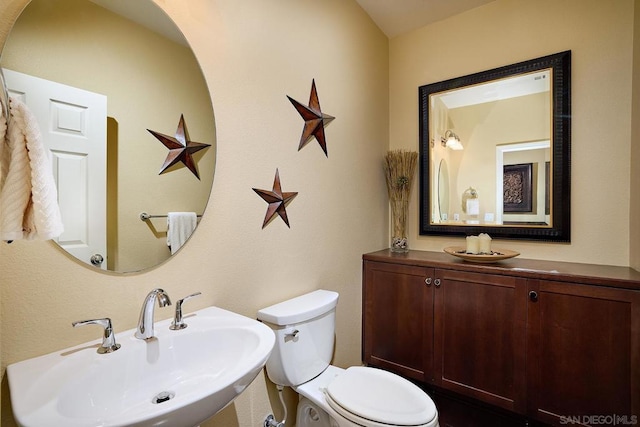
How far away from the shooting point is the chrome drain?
0.87 metres

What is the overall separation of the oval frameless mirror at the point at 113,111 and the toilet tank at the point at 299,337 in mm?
572

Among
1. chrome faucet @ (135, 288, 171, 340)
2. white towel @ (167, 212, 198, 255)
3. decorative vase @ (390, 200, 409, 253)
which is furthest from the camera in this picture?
decorative vase @ (390, 200, 409, 253)

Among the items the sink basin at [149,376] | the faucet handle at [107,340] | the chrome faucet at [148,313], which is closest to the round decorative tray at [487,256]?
the sink basin at [149,376]

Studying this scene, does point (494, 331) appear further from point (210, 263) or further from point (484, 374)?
point (210, 263)

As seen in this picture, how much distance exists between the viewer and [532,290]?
1.60 m

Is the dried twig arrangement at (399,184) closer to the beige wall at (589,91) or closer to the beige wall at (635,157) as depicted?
the beige wall at (589,91)

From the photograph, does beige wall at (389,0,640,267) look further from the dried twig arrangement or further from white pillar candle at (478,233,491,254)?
the dried twig arrangement

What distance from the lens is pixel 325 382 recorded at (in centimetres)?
146

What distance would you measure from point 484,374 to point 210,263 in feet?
5.26

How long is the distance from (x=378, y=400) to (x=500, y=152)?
1.68 m

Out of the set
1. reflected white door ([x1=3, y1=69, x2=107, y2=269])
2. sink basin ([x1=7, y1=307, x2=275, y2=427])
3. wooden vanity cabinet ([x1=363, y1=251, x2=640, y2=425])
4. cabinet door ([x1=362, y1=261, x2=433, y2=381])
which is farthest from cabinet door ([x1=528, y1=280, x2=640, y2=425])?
reflected white door ([x1=3, y1=69, x2=107, y2=269])

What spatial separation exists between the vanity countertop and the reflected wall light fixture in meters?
0.77

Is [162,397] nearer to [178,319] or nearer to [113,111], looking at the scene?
[178,319]

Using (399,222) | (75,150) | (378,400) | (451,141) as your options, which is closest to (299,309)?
(378,400)
